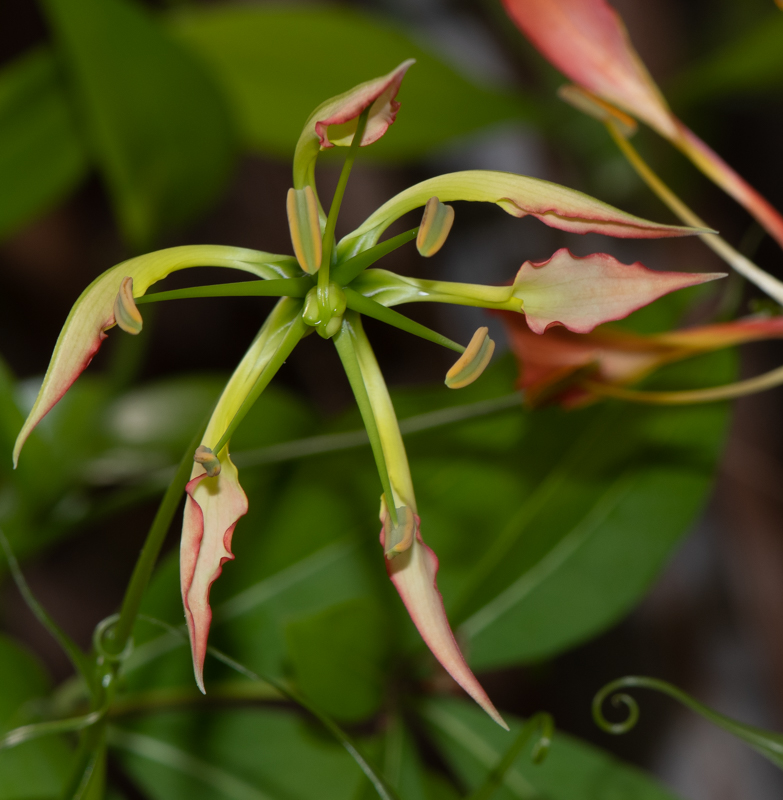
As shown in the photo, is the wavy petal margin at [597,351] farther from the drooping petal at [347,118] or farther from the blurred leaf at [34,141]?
the blurred leaf at [34,141]

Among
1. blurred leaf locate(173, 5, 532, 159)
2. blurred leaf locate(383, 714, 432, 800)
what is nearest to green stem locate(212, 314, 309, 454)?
blurred leaf locate(383, 714, 432, 800)

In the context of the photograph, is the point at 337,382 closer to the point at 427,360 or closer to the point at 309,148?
the point at 427,360

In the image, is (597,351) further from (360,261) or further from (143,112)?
(143,112)

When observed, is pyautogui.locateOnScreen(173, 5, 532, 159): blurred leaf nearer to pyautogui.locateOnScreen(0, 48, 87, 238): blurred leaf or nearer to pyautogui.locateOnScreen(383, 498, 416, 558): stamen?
pyautogui.locateOnScreen(0, 48, 87, 238): blurred leaf

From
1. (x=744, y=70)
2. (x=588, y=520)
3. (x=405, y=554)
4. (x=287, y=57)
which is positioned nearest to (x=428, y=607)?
(x=405, y=554)

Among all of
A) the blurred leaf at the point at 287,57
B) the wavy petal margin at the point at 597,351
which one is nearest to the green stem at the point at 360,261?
the wavy petal margin at the point at 597,351

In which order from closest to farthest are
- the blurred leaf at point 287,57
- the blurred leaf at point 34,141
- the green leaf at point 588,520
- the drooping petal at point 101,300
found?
the drooping petal at point 101,300, the green leaf at point 588,520, the blurred leaf at point 34,141, the blurred leaf at point 287,57
